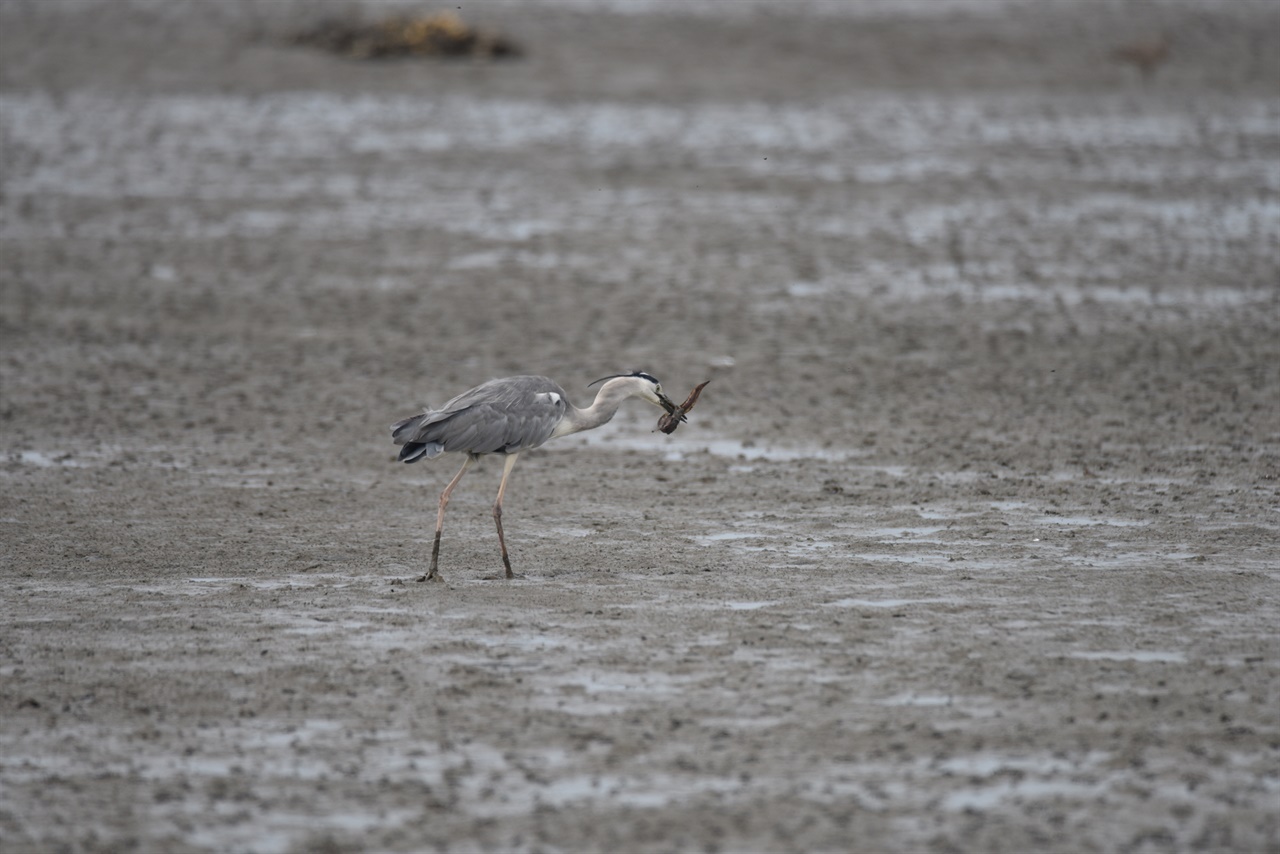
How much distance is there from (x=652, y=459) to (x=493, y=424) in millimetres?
2765

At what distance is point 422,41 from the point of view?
85.8ft

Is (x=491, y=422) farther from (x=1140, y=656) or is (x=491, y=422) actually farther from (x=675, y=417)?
(x=1140, y=656)

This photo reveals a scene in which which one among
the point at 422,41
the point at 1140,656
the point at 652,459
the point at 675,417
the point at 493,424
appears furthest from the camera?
the point at 422,41

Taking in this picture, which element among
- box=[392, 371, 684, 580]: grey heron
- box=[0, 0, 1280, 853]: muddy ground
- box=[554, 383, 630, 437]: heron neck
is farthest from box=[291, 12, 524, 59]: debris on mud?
box=[392, 371, 684, 580]: grey heron

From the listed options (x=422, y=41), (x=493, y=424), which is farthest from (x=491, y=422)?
(x=422, y=41)

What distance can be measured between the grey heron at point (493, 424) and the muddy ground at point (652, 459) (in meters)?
0.60

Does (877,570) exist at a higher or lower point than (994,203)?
lower

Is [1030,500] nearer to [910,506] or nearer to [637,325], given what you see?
[910,506]

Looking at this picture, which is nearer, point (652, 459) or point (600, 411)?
point (600, 411)

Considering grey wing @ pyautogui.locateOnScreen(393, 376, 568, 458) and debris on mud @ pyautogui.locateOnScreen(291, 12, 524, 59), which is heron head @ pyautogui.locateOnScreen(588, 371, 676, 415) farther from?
debris on mud @ pyautogui.locateOnScreen(291, 12, 524, 59)

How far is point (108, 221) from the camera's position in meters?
18.7

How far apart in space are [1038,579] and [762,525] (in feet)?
6.10

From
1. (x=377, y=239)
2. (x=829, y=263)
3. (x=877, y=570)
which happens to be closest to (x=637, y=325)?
(x=829, y=263)

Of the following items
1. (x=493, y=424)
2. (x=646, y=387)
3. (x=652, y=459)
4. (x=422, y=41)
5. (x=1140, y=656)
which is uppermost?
(x=422, y=41)
